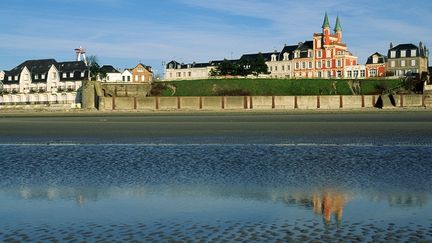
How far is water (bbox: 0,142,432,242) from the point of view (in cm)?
924

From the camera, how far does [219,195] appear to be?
12875mm

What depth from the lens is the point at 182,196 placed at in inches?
502

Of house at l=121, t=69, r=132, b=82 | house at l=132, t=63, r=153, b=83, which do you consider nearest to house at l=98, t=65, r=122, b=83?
house at l=121, t=69, r=132, b=82

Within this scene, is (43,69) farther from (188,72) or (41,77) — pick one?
(188,72)

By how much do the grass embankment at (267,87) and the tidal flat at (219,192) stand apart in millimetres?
80446

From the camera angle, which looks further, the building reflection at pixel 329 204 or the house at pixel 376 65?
the house at pixel 376 65

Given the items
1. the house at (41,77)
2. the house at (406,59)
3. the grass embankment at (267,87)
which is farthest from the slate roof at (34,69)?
the house at (406,59)

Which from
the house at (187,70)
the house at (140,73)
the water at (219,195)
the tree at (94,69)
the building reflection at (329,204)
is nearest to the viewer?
the water at (219,195)

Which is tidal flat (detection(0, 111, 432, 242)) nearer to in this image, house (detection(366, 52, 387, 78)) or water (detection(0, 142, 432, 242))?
water (detection(0, 142, 432, 242))

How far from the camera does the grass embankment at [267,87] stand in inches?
4149

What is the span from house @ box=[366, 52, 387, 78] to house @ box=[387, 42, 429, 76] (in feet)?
5.07

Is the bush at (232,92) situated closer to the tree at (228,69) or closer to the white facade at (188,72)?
the tree at (228,69)

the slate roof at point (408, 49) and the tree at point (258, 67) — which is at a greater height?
the slate roof at point (408, 49)

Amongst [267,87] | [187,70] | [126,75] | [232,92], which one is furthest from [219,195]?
[187,70]
